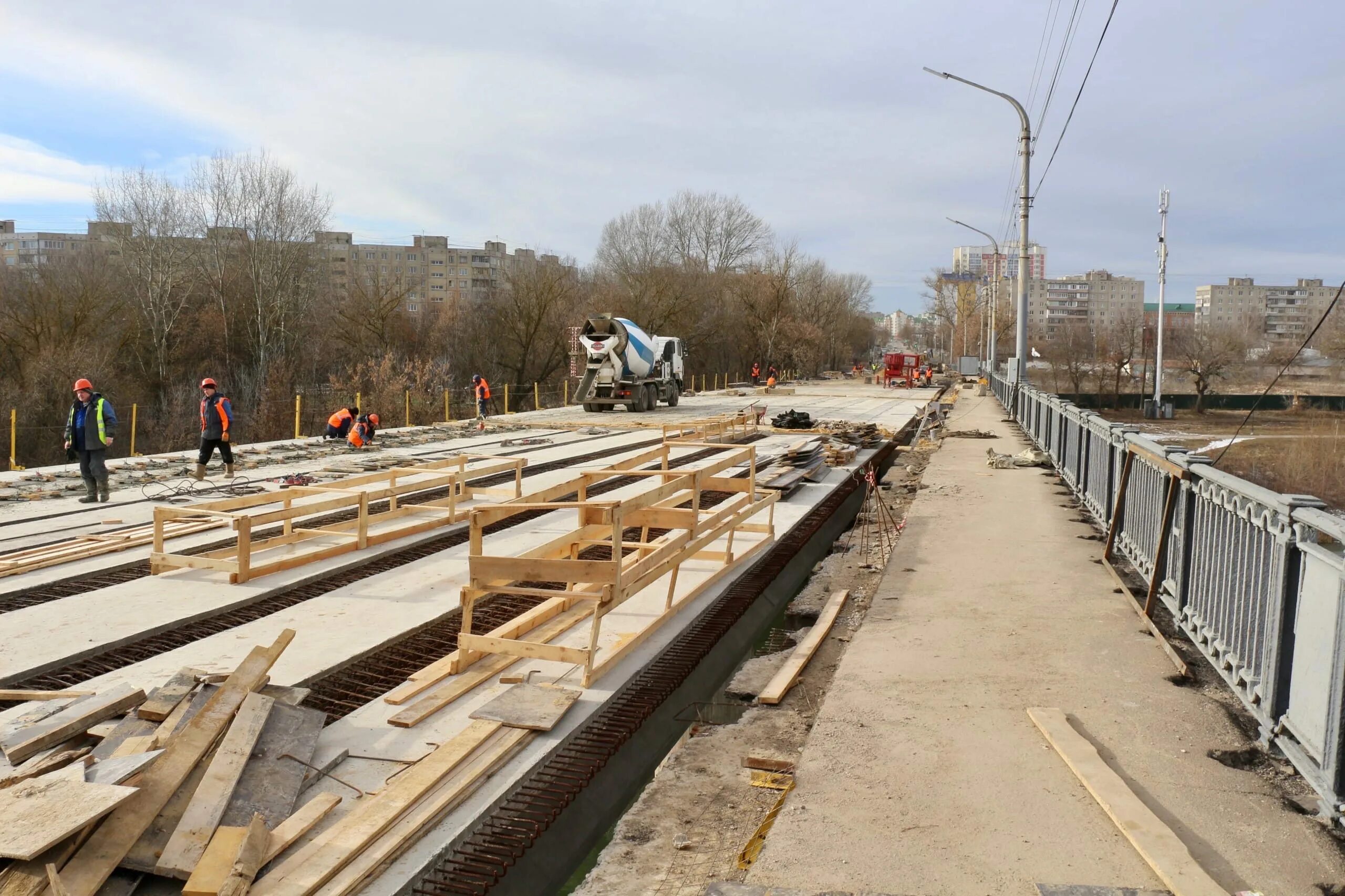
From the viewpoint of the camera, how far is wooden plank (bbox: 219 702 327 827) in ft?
14.0

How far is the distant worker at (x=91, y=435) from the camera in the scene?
43.0 ft

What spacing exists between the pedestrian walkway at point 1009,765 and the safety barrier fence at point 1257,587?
12.0 inches

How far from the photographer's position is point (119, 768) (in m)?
4.30

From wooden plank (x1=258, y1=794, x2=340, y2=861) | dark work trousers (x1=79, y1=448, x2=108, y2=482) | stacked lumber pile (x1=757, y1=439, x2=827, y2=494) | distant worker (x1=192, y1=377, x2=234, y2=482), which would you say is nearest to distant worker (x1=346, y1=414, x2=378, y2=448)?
distant worker (x1=192, y1=377, x2=234, y2=482)

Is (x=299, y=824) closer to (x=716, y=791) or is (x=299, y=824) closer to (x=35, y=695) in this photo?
(x=716, y=791)

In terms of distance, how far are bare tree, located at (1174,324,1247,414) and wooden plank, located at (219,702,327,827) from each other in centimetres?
6894

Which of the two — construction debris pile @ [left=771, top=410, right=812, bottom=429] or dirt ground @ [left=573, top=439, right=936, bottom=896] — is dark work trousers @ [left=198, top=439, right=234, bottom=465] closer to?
dirt ground @ [left=573, top=439, right=936, bottom=896]

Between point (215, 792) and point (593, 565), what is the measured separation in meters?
2.76

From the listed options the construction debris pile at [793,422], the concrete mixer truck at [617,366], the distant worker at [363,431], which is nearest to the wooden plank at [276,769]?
the distant worker at [363,431]

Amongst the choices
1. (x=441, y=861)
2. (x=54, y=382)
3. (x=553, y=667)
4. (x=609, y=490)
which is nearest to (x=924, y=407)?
(x=609, y=490)

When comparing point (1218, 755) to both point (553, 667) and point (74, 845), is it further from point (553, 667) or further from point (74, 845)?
point (74, 845)

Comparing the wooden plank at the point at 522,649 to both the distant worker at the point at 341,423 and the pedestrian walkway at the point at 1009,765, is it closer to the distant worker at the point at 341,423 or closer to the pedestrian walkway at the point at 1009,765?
the pedestrian walkway at the point at 1009,765

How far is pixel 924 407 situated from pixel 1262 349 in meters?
63.7

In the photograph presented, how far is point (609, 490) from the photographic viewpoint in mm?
15734
